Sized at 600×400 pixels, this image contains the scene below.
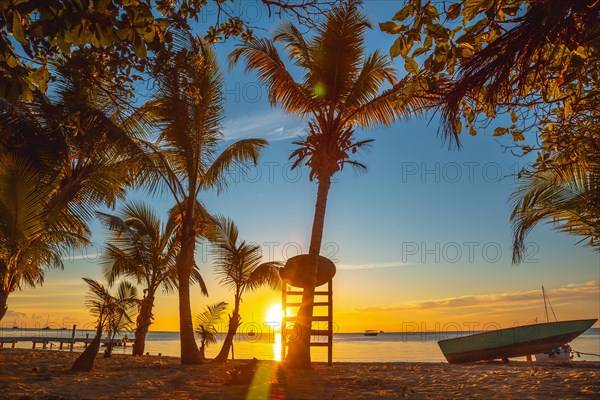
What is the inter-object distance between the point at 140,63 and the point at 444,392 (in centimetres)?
647

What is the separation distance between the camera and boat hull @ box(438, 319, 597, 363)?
15.7 meters

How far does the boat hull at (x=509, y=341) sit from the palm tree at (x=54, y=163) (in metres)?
13.0

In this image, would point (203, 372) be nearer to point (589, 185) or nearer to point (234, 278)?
point (234, 278)

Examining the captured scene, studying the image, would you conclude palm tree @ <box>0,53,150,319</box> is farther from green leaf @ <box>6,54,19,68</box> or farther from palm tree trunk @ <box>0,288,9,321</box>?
green leaf @ <box>6,54,19,68</box>

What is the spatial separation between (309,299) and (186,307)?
345cm

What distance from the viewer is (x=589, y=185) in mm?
6910

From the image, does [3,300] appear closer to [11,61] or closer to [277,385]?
[277,385]

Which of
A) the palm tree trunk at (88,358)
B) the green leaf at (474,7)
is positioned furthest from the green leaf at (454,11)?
the palm tree trunk at (88,358)

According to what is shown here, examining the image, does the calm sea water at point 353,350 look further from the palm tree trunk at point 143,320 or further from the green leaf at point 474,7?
the green leaf at point 474,7

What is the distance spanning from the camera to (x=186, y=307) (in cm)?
1201

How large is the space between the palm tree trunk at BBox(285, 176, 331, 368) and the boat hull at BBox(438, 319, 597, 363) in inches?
271

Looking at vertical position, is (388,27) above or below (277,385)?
above

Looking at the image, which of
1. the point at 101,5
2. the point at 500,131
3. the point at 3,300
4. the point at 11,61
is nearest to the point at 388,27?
the point at 101,5

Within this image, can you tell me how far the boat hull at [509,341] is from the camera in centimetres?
1569
